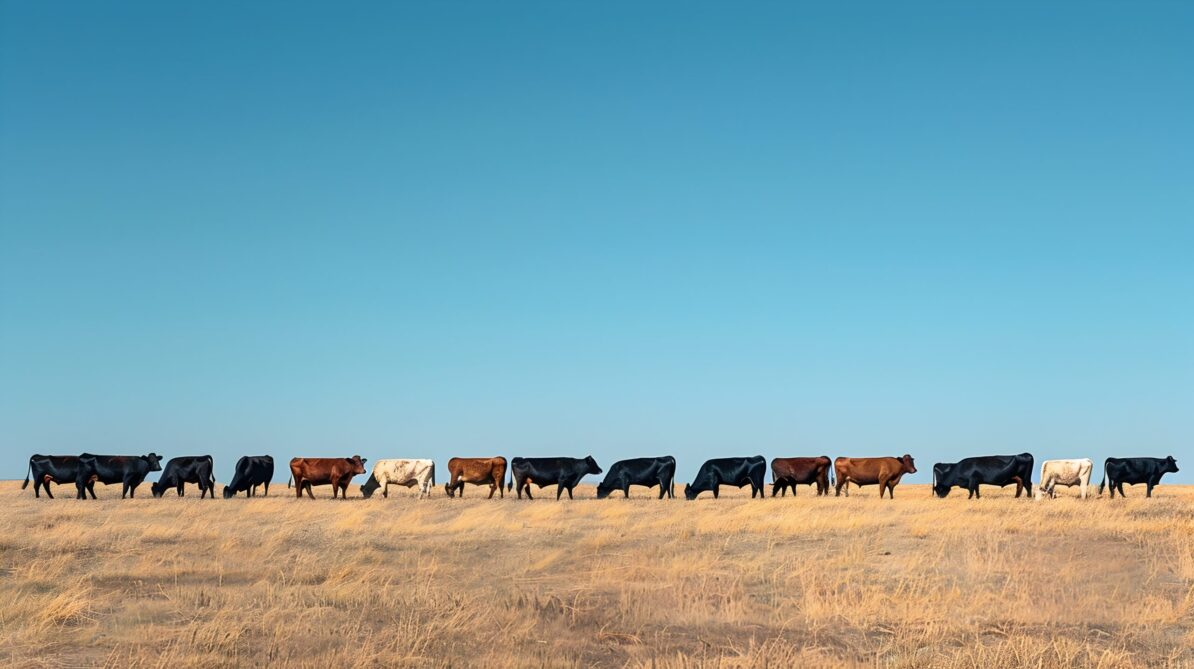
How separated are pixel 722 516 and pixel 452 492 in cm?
1379

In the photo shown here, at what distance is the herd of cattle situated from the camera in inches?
1361

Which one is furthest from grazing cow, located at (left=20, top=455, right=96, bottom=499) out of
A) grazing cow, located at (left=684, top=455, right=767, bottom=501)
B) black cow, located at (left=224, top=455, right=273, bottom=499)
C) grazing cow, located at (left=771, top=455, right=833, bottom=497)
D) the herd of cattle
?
grazing cow, located at (left=771, top=455, right=833, bottom=497)

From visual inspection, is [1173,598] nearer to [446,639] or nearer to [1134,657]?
[1134,657]

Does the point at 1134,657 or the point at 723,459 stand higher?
the point at 723,459

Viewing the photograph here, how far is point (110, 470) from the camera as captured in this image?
34531mm

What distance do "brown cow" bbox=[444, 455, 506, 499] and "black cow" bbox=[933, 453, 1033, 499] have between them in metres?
14.8

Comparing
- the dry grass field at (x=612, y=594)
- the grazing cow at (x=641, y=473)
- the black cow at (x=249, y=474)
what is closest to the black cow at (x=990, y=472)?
the grazing cow at (x=641, y=473)

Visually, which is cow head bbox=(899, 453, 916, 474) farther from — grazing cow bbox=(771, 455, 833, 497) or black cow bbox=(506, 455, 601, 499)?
black cow bbox=(506, 455, 601, 499)

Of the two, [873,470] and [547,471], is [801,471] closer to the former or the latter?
[873,470]

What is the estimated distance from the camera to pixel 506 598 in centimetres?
1184

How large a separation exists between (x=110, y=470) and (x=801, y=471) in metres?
23.0

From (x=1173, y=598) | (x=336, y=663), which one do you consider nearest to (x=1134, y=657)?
(x=1173, y=598)

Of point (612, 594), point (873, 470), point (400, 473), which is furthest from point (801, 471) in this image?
point (612, 594)

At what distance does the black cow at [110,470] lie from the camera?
1325 inches
